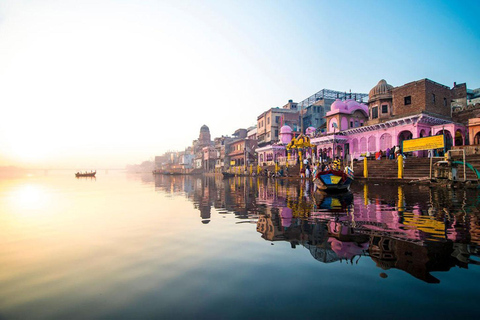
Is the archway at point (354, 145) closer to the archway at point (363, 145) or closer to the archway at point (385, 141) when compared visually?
the archway at point (363, 145)

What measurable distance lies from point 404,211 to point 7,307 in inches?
390

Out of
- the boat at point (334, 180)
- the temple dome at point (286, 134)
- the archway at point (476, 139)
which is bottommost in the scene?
the boat at point (334, 180)

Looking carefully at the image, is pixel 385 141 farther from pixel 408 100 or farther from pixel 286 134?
pixel 286 134

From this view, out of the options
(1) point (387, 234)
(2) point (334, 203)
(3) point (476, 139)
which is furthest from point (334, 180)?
(3) point (476, 139)

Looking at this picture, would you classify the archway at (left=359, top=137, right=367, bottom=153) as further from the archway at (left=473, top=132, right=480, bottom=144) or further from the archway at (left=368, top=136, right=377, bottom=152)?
the archway at (left=473, top=132, right=480, bottom=144)

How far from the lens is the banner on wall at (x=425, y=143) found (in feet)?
63.4

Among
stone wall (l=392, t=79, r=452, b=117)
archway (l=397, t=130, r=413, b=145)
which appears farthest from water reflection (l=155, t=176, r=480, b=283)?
stone wall (l=392, t=79, r=452, b=117)

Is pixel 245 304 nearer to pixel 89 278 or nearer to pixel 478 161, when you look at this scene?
pixel 89 278

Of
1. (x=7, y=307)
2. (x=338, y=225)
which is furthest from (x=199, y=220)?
(x=7, y=307)

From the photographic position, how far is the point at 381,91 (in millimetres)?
32812

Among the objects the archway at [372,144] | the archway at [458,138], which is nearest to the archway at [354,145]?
the archway at [372,144]

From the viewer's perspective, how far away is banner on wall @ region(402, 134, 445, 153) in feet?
63.4

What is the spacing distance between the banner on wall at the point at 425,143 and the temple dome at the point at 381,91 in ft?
40.6

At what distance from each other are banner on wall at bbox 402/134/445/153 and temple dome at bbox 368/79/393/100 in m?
12.4
